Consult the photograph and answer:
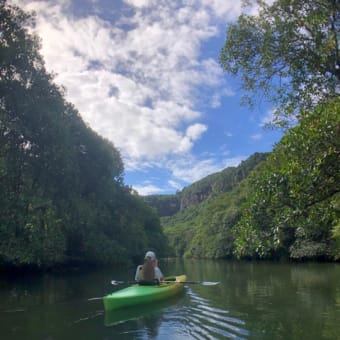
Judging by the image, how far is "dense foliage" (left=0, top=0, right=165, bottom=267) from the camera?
1991 centimetres

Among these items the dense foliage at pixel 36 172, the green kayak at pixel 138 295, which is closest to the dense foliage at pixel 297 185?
the green kayak at pixel 138 295

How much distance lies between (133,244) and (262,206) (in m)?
32.3

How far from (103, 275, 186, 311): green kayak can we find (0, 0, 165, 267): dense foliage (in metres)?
8.86

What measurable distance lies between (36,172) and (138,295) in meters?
14.6

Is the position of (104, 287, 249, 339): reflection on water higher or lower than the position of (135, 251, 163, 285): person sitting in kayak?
lower

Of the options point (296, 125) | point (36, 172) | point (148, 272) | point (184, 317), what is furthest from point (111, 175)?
point (296, 125)

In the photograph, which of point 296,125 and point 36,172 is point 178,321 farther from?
point 36,172

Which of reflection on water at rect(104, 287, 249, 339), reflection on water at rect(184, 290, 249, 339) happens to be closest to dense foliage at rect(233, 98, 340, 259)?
reflection on water at rect(184, 290, 249, 339)

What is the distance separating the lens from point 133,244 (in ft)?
126

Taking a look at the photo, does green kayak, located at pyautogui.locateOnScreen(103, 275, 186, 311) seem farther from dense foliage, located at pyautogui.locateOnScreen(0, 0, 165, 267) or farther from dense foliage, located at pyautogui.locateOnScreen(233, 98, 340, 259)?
dense foliage, located at pyautogui.locateOnScreen(0, 0, 165, 267)

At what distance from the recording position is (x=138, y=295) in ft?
40.6

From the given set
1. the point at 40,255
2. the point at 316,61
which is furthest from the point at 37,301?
the point at 316,61

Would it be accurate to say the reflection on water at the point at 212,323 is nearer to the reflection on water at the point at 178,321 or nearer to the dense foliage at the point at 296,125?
the reflection on water at the point at 178,321

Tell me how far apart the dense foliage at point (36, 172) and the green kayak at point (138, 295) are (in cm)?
886
